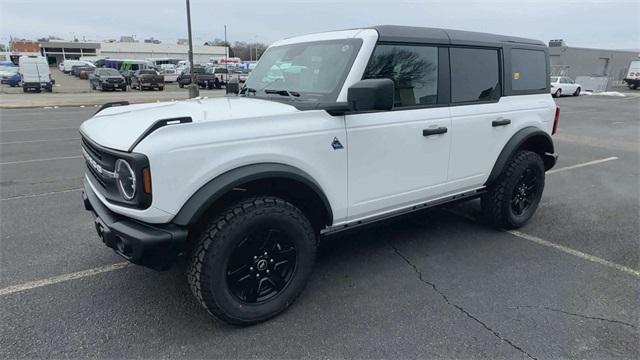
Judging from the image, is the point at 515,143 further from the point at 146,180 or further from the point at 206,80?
the point at 206,80

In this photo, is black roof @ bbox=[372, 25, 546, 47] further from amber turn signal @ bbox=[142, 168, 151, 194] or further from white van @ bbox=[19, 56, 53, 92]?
white van @ bbox=[19, 56, 53, 92]

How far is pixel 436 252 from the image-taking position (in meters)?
4.13

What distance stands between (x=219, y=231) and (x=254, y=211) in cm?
25

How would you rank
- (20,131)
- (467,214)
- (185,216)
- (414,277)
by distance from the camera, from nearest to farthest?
(185,216), (414,277), (467,214), (20,131)

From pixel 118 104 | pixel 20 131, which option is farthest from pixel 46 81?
pixel 118 104

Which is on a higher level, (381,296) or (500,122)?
(500,122)

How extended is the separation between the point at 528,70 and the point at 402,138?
7.03 feet

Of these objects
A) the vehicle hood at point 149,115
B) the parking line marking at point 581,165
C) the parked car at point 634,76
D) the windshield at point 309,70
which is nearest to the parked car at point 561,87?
the parked car at point 634,76

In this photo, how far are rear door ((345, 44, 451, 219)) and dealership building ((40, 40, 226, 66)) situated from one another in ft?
326

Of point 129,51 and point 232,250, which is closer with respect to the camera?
point 232,250

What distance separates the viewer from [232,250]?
8.84 feet

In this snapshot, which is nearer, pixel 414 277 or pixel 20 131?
pixel 414 277

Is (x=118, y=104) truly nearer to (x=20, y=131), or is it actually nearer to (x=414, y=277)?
(x=414, y=277)

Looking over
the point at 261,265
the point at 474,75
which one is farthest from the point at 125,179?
the point at 474,75
